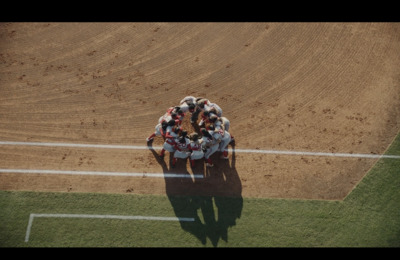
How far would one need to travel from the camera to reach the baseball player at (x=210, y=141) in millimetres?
11844

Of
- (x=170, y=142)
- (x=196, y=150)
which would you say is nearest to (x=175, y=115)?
(x=170, y=142)

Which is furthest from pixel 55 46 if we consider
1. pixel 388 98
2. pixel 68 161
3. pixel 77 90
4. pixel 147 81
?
pixel 388 98

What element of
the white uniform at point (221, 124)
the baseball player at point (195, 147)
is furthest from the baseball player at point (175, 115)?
the white uniform at point (221, 124)

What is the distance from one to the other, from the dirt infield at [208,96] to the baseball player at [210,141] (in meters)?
0.86

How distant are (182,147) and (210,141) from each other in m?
1.09

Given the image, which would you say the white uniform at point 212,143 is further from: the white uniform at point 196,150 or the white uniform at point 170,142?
the white uniform at point 170,142

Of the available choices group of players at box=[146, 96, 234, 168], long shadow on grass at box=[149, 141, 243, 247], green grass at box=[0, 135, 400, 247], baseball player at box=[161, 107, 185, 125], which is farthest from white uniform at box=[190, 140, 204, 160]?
green grass at box=[0, 135, 400, 247]

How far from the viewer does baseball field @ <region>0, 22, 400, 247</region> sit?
38.9 feet

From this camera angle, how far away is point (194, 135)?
38.9 ft

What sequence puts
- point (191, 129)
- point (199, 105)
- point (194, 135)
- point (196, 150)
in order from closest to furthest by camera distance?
point (194, 135), point (196, 150), point (199, 105), point (191, 129)

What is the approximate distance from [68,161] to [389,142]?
13.6 metres

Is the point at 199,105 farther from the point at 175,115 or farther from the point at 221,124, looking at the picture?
the point at 221,124

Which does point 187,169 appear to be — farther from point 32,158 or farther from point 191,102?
point 32,158

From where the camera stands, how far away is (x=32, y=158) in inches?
505
